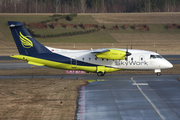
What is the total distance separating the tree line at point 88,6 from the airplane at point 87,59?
8811 cm

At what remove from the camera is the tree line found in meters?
121

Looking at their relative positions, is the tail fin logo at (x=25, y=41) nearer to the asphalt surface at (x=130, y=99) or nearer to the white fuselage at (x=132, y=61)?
the white fuselage at (x=132, y=61)

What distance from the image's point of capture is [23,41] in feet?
106

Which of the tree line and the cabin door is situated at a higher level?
the tree line

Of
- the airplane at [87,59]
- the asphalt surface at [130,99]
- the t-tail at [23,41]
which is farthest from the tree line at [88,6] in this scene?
the asphalt surface at [130,99]

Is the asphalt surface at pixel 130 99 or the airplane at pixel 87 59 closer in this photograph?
the asphalt surface at pixel 130 99

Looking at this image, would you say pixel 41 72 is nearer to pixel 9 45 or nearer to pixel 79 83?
pixel 79 83

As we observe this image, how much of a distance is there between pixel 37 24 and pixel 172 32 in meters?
45.3

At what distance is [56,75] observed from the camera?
35.3m

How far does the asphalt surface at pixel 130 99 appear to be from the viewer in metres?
17.2

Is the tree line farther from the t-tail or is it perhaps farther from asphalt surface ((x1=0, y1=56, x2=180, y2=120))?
asphalt surface ((x1=0, y1=56, x2=180, y2=120))

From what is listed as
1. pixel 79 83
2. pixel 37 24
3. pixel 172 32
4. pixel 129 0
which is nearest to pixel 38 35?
pixel 37 24

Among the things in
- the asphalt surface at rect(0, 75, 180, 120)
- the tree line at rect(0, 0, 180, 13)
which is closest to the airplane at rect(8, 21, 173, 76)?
the asphalt surface at rect(0, 75, 180, 120)

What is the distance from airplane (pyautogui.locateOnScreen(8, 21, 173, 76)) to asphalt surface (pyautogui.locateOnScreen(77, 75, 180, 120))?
2.70m
